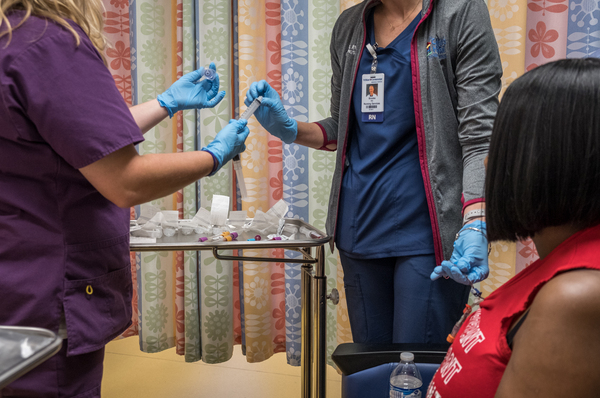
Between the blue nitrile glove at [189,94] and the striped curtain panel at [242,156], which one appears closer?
the blue nitrile glove at [189,94]

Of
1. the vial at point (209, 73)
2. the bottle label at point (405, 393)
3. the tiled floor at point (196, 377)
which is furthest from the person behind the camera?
the tiled floor at point (196, 377)

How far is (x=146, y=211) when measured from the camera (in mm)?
1478

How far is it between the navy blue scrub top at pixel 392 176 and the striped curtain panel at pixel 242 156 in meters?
0.82

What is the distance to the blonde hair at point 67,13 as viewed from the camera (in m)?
0.72

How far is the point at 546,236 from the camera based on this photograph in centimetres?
65

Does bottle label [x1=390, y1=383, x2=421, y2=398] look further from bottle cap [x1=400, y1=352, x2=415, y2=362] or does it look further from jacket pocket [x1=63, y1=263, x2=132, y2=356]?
jacket pocket [x1=63, y1=263, x2=132, y2=356]

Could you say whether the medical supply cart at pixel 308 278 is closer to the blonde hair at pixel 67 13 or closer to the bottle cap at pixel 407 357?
the bottle cap at pixel 407 357

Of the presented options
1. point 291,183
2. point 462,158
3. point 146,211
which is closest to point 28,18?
point 146,211

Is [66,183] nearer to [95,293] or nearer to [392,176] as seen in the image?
Answer: [95,293]

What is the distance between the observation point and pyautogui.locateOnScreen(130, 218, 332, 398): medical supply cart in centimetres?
125

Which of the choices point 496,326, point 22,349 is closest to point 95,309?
point 22,349

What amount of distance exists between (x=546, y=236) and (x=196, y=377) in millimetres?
1892

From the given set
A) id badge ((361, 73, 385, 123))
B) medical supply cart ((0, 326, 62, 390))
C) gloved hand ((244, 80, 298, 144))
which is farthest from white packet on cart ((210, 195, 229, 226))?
medical supply cart ((0, 326, 62, 390))

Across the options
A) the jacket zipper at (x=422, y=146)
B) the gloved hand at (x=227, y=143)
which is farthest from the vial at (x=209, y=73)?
the jacket zipper at (x=422, y=146)
